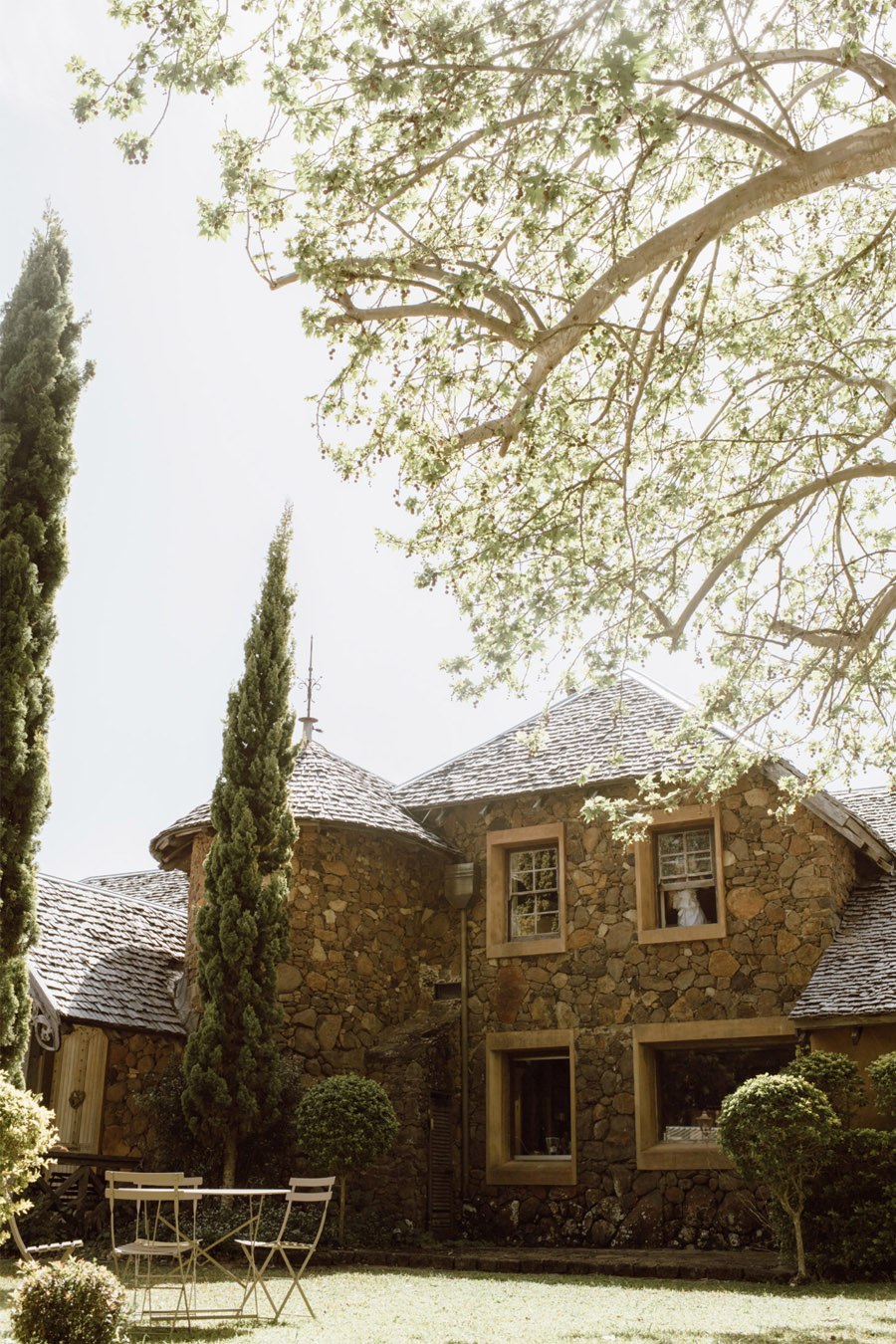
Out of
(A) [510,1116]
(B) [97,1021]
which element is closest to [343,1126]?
(B) [97,1021]

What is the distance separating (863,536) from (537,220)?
4.66 meters

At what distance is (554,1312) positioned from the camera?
28.8ft

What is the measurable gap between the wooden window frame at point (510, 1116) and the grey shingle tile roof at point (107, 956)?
386cm

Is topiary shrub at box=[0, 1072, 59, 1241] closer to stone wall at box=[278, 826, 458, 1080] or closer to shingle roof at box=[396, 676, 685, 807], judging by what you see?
stone wall at box=[278, 826, 458, 1080]

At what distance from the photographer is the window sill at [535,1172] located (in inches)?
579

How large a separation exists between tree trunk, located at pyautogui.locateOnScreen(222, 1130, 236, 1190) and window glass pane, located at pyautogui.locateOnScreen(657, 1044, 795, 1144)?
4980 millimetres

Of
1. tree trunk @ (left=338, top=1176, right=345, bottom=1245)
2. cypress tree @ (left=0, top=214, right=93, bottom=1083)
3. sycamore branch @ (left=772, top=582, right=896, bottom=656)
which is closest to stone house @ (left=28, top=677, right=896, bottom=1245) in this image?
tree trunk @ (left=338, top=1176, right=345, bottom=1245)

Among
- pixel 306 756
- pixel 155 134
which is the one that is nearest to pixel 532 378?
pixel 155 134

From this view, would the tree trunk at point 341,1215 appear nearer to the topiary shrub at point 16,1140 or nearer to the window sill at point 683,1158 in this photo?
the window sill at point 683,1158

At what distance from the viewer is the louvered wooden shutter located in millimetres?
14688

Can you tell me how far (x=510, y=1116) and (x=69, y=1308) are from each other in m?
10.2

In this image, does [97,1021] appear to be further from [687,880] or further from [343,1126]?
[687,880]

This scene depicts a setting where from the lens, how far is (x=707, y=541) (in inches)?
411

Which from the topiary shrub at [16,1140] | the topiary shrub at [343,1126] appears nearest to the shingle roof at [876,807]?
the topiary shrub at [343,1126]
